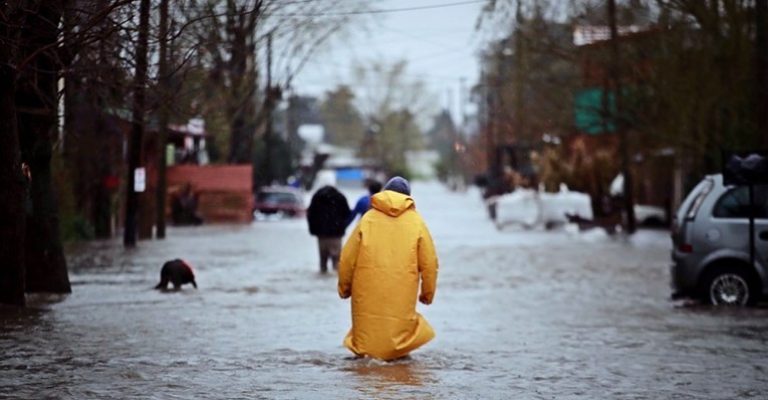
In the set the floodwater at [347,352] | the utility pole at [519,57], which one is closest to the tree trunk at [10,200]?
the floodwater at [347,352]

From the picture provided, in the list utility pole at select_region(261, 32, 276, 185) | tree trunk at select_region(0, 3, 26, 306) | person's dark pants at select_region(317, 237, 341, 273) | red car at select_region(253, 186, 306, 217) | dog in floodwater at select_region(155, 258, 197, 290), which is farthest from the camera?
red car at select_region(253, 186, 306, 217)

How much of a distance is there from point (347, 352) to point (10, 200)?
15.4 ft

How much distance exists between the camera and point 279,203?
65.2 meters

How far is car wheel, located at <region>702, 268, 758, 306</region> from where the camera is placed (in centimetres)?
2058

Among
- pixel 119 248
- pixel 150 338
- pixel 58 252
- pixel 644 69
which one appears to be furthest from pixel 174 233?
pixel 150 338

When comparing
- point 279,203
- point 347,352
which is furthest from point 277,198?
point 347,352

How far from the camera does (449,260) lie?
3225 cm

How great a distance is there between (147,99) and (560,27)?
71.0 feet

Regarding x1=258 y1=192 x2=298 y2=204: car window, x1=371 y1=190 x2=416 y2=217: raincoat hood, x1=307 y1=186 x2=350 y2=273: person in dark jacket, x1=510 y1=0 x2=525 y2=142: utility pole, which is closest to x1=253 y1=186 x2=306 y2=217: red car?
x1=258 y1=192 x2=298 y2=204: car window

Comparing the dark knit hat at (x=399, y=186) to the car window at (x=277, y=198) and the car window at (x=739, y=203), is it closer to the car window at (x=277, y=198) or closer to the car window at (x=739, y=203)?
the car window at (x=739, y=203)

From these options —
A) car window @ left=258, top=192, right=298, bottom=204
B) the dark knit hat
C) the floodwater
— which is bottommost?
the floodwater

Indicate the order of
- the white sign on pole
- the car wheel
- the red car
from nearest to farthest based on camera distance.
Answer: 1. the car wheel
2. the white sign on pole
3. the red car

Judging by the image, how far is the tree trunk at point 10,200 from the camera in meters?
16.9

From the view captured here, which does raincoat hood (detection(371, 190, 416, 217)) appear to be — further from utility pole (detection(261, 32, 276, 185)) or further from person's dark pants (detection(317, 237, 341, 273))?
utility pole (detection(261, 32, 276, 185))
